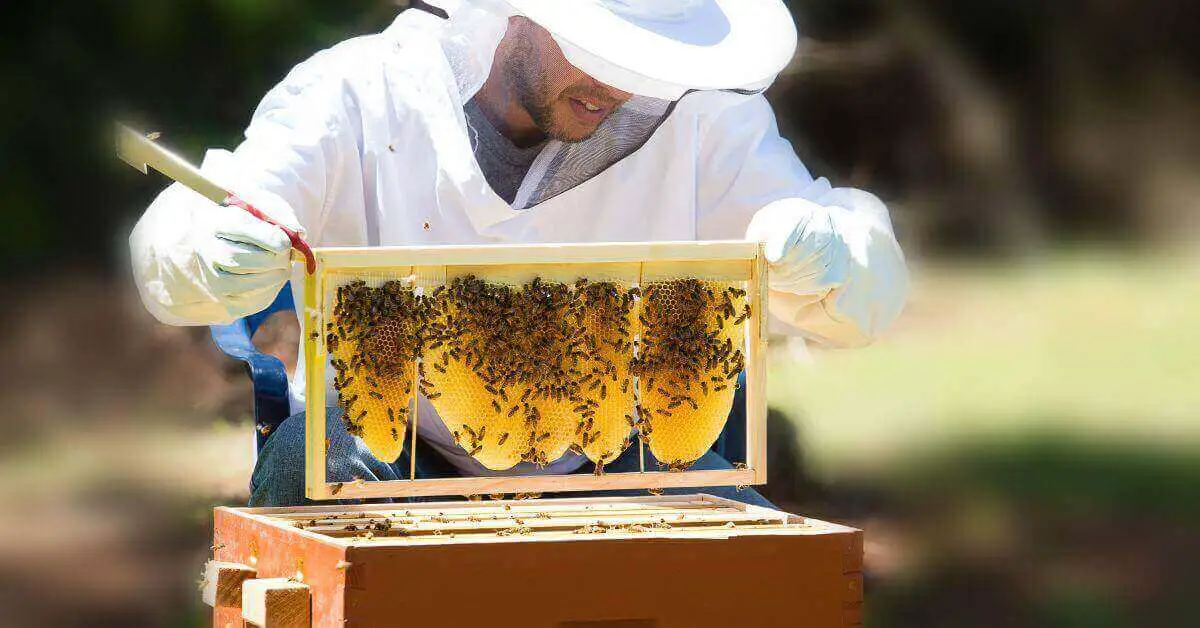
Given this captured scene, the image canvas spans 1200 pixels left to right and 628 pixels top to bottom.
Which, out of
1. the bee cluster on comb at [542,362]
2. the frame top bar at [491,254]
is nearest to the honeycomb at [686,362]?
the bee cluster on comb at [542,362]

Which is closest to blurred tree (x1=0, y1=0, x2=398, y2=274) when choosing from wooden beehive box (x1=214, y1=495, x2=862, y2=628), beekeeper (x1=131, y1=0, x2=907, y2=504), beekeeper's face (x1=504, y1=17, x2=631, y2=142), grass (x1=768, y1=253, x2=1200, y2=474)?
beekeeper (x1=131, y1=0, x2=907, y2=504)

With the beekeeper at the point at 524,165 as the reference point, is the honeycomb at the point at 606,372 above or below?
below

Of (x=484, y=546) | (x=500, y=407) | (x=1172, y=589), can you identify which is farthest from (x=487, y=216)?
(x=1172, y=589)

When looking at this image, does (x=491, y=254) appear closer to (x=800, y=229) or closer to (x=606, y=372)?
(x=606, y=372)

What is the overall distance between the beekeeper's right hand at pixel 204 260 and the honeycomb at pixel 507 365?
336 millimetres

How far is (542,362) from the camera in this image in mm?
2473

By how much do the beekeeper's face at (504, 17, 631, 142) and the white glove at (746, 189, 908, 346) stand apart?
0.43 metres

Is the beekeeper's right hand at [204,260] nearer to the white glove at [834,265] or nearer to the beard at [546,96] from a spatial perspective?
the beard at [546,96]

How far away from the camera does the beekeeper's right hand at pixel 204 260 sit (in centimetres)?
244

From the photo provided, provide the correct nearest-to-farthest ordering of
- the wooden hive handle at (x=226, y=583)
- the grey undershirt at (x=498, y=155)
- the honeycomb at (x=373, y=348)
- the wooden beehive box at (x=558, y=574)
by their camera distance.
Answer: the wooden beehive box at (x=558, y=574) → the wooden hive handle at (x=226, y=583) → the honeycomb at (x=373, y=348) → the grey undershirt at (x=498, y=155)

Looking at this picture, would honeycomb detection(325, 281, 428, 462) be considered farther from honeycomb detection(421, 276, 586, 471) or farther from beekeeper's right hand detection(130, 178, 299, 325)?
beekeeper's right hand detection(130, 178, 299, 325)

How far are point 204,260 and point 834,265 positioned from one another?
4.18 feet

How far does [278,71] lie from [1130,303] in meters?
4.41

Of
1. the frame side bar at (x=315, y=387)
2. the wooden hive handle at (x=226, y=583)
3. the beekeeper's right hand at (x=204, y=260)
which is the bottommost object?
the wooden hive handle at (x=226, y=583)
